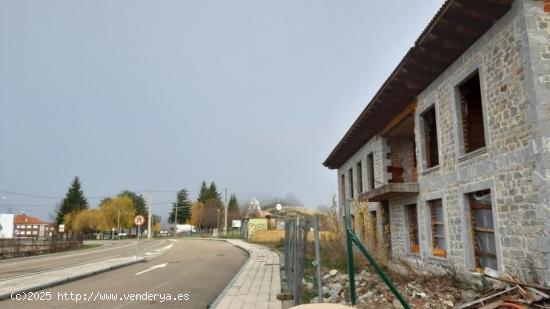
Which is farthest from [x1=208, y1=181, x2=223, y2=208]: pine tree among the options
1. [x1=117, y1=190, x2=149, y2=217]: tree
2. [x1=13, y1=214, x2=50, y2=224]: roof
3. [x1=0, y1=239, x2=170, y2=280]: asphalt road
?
[x1=0, y1=239, x2=170, y2=280]: asphalt road

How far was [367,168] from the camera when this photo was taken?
19.7 metres

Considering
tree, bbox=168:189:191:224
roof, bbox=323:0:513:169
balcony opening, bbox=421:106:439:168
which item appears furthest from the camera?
tree, bbox=168:189:191:224

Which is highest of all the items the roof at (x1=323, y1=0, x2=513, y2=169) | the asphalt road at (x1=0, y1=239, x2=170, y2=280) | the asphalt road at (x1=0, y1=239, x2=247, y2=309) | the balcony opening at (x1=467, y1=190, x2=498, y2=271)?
the roof at (x1=323, y1=0, x2=513, y2=169)

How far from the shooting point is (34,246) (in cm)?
3306

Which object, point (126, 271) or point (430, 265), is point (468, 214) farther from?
point (126, 271)

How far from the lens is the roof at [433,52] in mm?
8391

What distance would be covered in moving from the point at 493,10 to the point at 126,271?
1533cm

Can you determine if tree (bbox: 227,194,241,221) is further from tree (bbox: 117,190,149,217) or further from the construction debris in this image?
the construction debris

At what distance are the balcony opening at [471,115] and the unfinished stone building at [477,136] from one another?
0.08ft

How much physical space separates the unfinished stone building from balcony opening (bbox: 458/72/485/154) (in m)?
0.03

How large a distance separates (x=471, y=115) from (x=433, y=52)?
189 centimetres

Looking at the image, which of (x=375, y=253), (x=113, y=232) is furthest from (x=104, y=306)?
(x=113, y=232)

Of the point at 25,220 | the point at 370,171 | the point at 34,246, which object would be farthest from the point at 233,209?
the point at 370,171

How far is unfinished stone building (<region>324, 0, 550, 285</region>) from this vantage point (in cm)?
745
